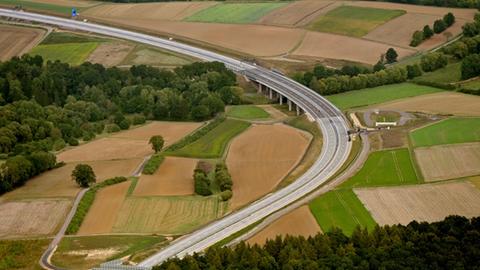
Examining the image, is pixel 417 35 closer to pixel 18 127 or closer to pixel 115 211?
pixel 18 127

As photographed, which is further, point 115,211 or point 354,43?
point 354,43

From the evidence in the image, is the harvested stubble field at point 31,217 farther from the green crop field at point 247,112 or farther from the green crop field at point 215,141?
the green crop field at point 247,112

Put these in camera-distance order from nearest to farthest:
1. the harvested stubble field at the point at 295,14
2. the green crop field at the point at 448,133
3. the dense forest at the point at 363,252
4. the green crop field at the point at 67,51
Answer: the dense forest at the point at 363,252
the green crop field at the point at 448,133
the green crop field at the point at 67,51
the harvested stubble field at the point at 295,14

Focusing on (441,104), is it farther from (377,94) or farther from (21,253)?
(21,253)

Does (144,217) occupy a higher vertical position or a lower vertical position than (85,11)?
lower

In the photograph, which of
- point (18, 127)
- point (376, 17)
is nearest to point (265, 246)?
point (18, 127)

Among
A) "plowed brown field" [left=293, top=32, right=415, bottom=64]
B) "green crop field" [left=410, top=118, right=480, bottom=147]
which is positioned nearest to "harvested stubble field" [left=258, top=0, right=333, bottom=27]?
"plowed brown field" [left=293, top=32, right=415, bottom=64]

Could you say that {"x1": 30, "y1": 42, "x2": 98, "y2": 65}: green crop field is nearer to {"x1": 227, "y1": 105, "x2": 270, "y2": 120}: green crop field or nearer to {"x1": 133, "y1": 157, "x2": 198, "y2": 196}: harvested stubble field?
{"x1": 227, "y1": 105, "x2": 270, "y2": 120}: green crop field

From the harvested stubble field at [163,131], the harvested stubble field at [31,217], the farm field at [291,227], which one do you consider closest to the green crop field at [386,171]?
the farm field at [291,227]
